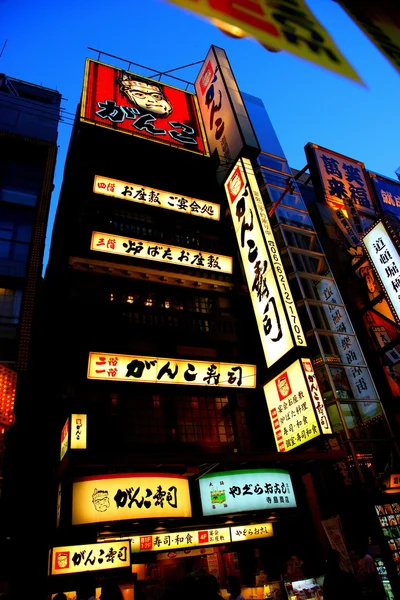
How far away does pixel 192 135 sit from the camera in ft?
79.4

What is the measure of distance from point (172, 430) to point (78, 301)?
267 inches

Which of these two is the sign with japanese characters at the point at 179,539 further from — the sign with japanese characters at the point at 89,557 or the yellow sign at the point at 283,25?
the yellow sign at the point at 283,25

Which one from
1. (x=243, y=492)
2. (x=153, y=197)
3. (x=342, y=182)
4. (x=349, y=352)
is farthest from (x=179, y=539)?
(x=342, y=182)

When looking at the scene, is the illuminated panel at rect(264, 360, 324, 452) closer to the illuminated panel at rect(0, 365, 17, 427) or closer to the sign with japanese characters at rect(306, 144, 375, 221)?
the illuminated panel at rect(0, 365, 17, 427)

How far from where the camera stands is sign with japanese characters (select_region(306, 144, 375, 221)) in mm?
26109

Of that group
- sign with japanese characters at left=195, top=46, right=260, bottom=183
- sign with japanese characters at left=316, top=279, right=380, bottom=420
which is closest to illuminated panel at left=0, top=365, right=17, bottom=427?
sign with japanese characters at left=195, top=46, right=260, bottom=183

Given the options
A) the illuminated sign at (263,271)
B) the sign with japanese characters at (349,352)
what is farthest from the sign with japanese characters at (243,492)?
the sign with japanese characters at (349,352)

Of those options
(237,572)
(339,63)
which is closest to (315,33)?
(339,63)

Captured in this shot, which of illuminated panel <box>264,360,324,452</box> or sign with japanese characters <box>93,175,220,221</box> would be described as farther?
sign with japanese characters <box>93,175,220,221</box>

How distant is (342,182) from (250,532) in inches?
934

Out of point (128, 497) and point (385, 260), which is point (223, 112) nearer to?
point (385, 260)

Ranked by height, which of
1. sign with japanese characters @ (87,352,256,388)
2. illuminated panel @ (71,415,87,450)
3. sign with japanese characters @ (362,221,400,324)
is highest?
sign with japanese characters @ (362,221,400,324)

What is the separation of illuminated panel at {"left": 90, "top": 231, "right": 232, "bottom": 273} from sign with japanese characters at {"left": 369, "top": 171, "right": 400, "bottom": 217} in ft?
53.9

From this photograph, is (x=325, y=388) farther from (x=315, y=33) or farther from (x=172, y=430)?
(x=315, y=33)
